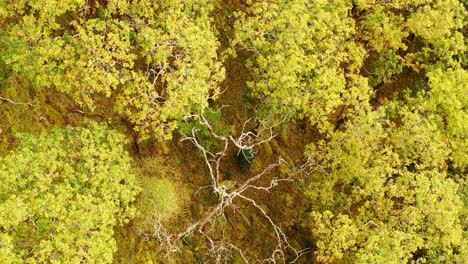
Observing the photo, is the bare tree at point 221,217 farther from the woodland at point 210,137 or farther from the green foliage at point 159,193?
the green foliage at point 159,193

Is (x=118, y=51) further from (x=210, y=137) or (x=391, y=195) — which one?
(x=391, y=195)

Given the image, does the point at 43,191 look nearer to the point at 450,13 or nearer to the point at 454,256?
the point at 454,256

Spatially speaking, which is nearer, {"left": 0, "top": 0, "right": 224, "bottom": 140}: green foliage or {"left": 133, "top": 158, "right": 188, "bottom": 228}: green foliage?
{"left": 0, "top": 0, "right": 224, "bottom": 140}: green foliage

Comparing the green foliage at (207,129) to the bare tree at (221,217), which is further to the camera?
the green foliage at (207,129)

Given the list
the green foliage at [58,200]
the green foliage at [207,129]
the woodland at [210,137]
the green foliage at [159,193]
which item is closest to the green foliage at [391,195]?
the woodland at [210,137]

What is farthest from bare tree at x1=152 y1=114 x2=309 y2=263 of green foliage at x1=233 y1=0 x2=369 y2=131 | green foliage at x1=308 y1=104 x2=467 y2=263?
green foliage at x1=308 y1=104 x2=467 y2=263

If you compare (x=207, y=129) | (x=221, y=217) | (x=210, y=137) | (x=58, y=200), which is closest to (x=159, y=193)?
(x=221, y=217)

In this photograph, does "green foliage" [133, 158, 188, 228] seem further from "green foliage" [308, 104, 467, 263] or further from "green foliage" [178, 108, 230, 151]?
"green foliage" [308, 104, 467, 263]
